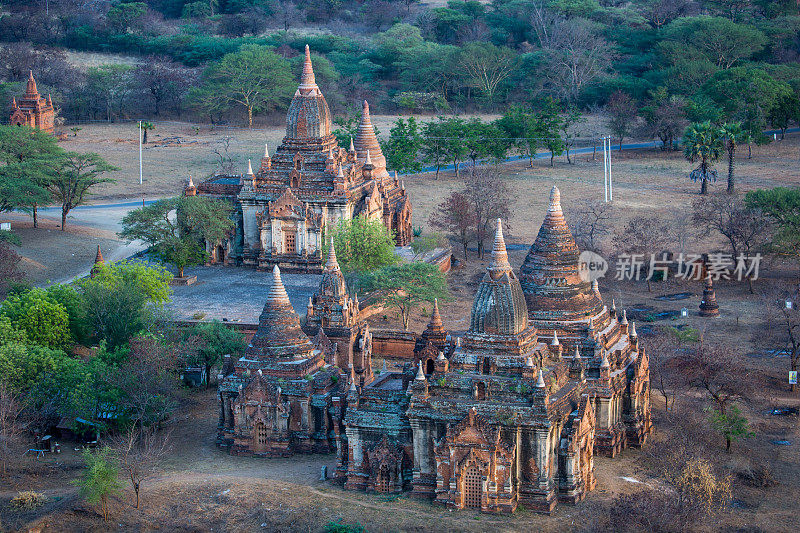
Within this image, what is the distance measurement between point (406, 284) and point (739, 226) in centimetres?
2269

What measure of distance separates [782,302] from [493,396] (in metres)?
24.5

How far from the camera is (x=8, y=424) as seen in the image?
52500 mm

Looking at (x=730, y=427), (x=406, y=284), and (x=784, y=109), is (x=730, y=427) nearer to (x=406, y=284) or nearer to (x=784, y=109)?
(x=406, y=284)

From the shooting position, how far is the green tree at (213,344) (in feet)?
200

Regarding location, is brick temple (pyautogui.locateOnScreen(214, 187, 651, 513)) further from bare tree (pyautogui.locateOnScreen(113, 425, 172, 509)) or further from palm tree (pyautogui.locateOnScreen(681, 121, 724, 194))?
palm tree (pyautogui.locateOnScreen(681, 121, 724, 194))

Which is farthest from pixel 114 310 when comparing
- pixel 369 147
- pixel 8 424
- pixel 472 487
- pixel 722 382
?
pixel 722 382

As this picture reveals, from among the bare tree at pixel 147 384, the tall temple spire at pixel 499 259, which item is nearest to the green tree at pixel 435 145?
the bare tree at pixel 147 384

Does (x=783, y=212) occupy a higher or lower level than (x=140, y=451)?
higher

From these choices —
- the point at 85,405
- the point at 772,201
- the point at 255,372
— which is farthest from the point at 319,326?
the point at 772,201

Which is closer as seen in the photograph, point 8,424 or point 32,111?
point 8,424

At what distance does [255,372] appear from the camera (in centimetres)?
5269

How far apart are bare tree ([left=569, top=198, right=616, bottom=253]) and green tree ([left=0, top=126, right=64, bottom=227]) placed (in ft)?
114

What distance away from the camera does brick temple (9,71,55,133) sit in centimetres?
11512

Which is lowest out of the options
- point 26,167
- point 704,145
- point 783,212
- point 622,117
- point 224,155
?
point 783,212
